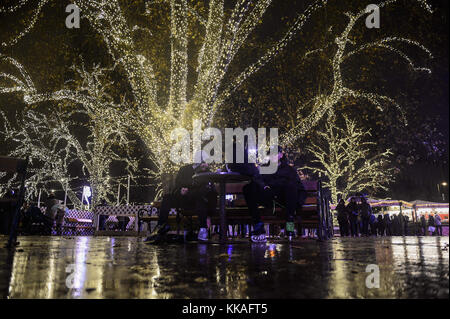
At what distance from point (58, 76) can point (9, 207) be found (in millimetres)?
10731

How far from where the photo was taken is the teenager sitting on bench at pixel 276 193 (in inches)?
202

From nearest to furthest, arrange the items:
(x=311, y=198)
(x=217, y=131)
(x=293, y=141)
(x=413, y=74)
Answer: (x=311, y=198) < (x=413, y=74) < (x=217, y=131) < (x=293, y=141)

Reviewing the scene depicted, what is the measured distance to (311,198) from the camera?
21.9 ft

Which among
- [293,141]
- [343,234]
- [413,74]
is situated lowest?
[343,234]

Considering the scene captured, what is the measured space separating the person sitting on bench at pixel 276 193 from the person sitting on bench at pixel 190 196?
74 centimetres

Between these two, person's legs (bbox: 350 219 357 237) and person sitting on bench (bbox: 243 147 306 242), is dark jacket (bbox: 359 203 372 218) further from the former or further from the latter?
person sitting on bench (bbox: 243 147 306 242)

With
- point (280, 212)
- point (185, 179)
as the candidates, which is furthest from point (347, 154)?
point (185, 179)

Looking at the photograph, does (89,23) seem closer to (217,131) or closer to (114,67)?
(114,67)

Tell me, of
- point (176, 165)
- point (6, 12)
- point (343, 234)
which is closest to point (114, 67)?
point (6, 12)

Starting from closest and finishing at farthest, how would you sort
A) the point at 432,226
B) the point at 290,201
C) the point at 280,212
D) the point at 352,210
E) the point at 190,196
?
1. the point at 290,201
2. the point at 190,196
3. the point at 280,212
4. the point at 352,210
5. the point at 432,226

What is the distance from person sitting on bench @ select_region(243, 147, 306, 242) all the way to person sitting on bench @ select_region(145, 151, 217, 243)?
0.74 meters

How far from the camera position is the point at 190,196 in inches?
219

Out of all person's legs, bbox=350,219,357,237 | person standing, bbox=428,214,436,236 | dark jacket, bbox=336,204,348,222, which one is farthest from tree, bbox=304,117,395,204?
person's legs, bbox=350,219,357,237

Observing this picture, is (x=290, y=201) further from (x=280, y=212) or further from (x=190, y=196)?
(x=190, y=196)
